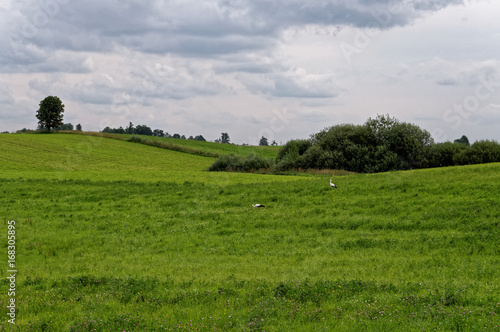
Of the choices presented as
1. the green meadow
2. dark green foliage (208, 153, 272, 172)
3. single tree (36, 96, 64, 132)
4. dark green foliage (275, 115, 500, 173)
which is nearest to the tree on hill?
single tree (36, 96, 64, 132)

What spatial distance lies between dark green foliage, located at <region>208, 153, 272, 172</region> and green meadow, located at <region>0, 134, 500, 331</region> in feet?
98.5

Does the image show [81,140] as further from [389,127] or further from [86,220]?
[86,220]

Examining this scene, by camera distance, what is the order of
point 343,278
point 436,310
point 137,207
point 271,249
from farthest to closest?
1. point 137,207
2. point 271,249
3. point 343,278
4. point 436,310

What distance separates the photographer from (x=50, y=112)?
12925 centimetres

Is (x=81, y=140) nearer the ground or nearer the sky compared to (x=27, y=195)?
nearer the sky

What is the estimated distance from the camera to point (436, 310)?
415 inches

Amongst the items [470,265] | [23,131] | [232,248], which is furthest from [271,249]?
[23,131]

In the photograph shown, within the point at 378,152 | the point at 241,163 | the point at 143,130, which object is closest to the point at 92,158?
the point at 241,163

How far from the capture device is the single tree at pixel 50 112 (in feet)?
420

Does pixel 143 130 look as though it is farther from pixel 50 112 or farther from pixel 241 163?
pixel 241 163

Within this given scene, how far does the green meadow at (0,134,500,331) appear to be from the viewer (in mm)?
10789

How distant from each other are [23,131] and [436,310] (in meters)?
140

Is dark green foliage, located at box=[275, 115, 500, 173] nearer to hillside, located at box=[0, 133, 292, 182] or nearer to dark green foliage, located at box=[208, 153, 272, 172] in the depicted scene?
dark green foliage, located at box=[208, 153, 272, 172]

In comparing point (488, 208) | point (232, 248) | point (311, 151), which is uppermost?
point (311, 151)
